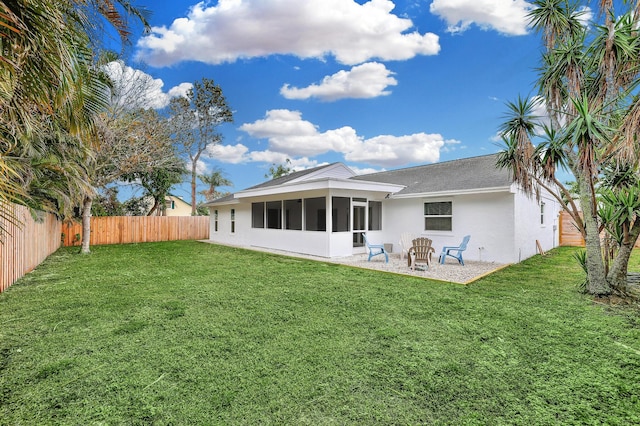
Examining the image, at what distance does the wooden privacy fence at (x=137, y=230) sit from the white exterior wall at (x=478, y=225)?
15.6 meters

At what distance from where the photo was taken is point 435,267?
927 centimetres

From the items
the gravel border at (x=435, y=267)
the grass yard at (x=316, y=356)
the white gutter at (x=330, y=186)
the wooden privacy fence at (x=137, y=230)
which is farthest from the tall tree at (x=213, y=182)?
the grass yard at (x=316, y=356)

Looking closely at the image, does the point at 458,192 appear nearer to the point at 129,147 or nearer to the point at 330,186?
the point at 330,186

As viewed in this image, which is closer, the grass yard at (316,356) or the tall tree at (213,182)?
the grass yard at (316,356)

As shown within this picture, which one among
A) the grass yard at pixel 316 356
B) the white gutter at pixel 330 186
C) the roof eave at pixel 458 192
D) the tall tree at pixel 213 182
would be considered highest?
the tall tree at pixel 213 182

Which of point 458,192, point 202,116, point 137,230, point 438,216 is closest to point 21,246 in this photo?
point 137,230

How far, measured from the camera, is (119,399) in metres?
2.61

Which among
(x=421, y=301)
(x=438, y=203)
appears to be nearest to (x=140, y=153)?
(x=438, y=203)

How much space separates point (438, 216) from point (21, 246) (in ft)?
42.3

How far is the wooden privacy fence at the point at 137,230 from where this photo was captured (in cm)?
1688

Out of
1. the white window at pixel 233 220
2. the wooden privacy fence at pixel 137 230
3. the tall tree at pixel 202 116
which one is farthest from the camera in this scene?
the tall tree at pixel 202 116

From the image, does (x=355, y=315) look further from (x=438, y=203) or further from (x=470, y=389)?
(x=438, y=203)

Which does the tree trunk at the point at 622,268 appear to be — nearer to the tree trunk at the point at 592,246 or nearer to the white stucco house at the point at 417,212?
the tree trunk at the point at 592,246

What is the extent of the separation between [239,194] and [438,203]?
9.51m
